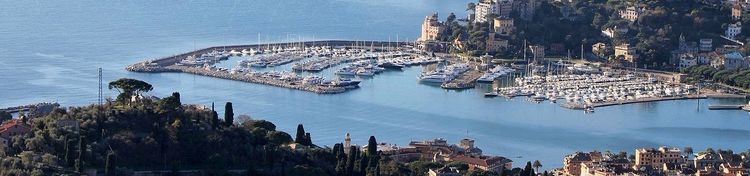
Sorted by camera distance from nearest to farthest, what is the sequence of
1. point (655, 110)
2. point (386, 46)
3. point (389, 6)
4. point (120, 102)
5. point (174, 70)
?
1. point (120, 102)
2. point (655, 110)
3. point (174, 70)
4. point (386, 46)
5. point (389, 6)

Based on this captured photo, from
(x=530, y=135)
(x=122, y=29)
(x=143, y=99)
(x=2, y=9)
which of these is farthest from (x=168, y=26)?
(x=143, y=99)

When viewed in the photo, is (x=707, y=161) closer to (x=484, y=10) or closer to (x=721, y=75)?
(x=721, y=75)

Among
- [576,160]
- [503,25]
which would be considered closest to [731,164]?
[576,160]

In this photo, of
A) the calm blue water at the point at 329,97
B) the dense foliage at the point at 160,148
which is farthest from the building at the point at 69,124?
the calm blue water at the point at 329,97

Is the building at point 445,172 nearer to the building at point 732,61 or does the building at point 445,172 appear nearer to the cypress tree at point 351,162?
the cypress tree at point 351,162

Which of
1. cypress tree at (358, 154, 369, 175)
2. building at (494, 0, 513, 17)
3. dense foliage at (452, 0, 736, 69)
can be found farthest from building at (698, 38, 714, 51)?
cypress tree at (358, 154, 369, 175)

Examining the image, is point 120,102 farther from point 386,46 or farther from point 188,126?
point 386,46
